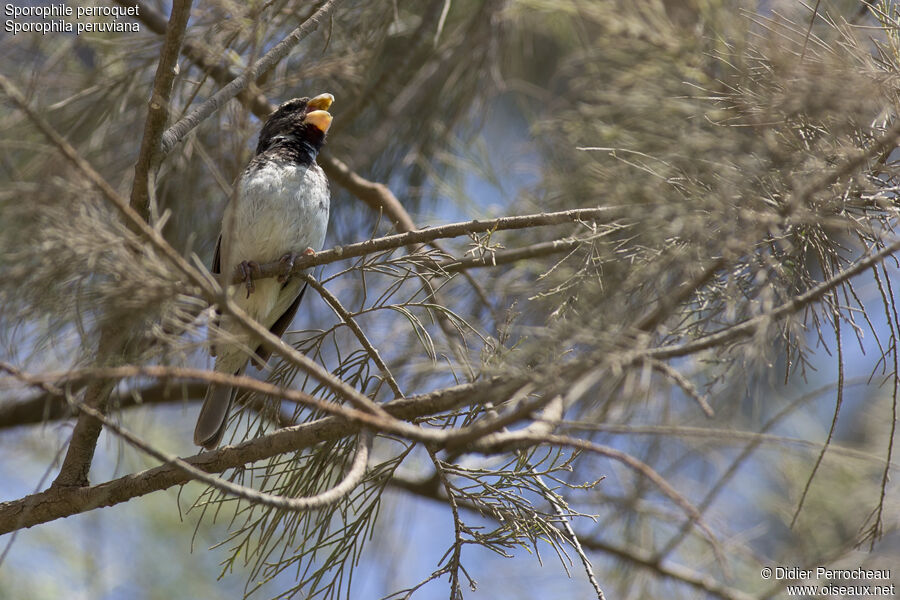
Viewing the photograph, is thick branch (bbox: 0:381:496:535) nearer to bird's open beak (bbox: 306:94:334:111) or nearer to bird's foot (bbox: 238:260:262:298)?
bird's foot (bbox: 238:260:262:298)

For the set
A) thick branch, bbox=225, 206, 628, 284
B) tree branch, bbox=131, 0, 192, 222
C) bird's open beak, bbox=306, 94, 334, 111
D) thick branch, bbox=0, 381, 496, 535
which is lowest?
thick branch, bbox=0, 381, 496, 535

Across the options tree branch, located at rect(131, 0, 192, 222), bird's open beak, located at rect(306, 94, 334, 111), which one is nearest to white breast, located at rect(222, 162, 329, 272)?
bird's open beak, located at rect(306, 94, 334, 111)

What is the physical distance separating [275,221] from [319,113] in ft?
1.71

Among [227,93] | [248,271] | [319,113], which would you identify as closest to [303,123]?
[319,113]

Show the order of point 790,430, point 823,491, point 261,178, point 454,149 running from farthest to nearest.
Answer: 1. point 790,430
2. point 454,149
3. point 823,491
4. point 261,178

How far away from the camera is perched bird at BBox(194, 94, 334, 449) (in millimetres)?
3020

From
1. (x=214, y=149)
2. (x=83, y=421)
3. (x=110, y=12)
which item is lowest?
(x=83, y=421)

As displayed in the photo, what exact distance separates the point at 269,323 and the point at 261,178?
64 cm

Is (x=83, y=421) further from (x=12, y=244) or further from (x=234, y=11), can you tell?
(x=234, y=11)

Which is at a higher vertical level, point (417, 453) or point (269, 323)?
point (269, 323)

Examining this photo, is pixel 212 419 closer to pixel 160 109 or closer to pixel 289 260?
pixel 289 260

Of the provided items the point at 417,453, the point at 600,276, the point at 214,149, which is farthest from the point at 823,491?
the point at 214,149

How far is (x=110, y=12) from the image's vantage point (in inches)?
124

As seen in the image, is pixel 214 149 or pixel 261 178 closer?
pixel 261 178
